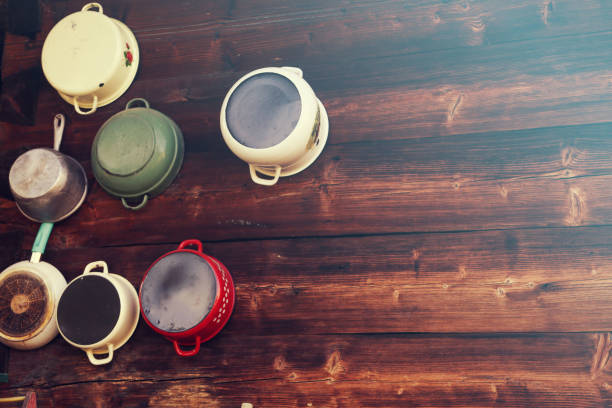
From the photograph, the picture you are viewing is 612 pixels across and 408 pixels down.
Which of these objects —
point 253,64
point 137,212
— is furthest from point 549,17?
point 137,212

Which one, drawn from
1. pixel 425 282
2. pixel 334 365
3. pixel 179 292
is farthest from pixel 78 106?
pixel 425 282

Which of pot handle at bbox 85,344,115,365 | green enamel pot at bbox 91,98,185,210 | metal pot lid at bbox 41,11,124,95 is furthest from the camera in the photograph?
metal pot lid at bbox 41,11,124,95

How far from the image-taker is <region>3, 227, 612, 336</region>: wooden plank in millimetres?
1631

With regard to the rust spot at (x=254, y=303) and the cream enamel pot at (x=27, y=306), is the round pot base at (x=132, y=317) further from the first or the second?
the rust spot at (x=254, y=303)

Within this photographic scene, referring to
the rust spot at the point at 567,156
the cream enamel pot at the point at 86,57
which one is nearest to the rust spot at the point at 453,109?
the rust spot at the point at 567,156

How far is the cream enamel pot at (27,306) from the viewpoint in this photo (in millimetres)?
1729

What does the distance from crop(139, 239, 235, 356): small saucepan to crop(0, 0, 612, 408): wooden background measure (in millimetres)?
183

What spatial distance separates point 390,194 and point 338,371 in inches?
28.3

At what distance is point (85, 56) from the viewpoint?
187 cm

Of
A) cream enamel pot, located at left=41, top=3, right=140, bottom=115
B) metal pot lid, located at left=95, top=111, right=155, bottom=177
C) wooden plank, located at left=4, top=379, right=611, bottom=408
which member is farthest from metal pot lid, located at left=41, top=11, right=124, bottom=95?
wooden plank, located at left=4, top=379, right=611, bottom=408

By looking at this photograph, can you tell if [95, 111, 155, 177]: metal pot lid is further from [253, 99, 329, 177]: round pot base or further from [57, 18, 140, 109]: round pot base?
[253, 99, 329, 177]: round pot base

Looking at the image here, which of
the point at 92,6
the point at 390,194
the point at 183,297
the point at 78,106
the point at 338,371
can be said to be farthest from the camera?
the point at 92,6

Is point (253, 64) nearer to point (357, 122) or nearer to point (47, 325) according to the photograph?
point (357, 122)

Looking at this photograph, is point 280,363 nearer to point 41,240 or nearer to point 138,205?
point 138,205
